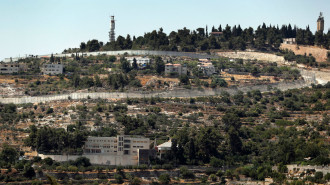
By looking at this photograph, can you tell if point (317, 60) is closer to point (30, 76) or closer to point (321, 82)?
point (321, 82)

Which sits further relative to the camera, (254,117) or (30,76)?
(30,76)

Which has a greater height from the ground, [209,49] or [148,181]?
[209,49]

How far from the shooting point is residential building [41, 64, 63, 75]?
128 meters

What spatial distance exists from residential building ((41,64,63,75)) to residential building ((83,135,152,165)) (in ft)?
124

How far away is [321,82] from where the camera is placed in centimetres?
12938

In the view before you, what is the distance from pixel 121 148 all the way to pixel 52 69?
133 feet

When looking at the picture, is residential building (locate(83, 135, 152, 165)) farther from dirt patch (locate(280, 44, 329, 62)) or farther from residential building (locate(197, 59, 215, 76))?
dirt patch (locate(280, 44, 329, 62))

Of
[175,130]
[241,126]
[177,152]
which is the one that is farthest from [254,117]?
[177,152]

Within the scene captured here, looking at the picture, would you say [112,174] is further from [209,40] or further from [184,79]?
[209,40]

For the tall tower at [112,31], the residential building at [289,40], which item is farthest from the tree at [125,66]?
the residential building at [289,40]

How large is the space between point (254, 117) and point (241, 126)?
531 centimetres

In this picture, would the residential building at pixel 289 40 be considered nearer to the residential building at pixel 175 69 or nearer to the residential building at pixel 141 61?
the residential building at pixel 141 61

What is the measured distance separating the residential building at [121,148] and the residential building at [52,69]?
124 feet

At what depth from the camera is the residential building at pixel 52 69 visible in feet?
422
